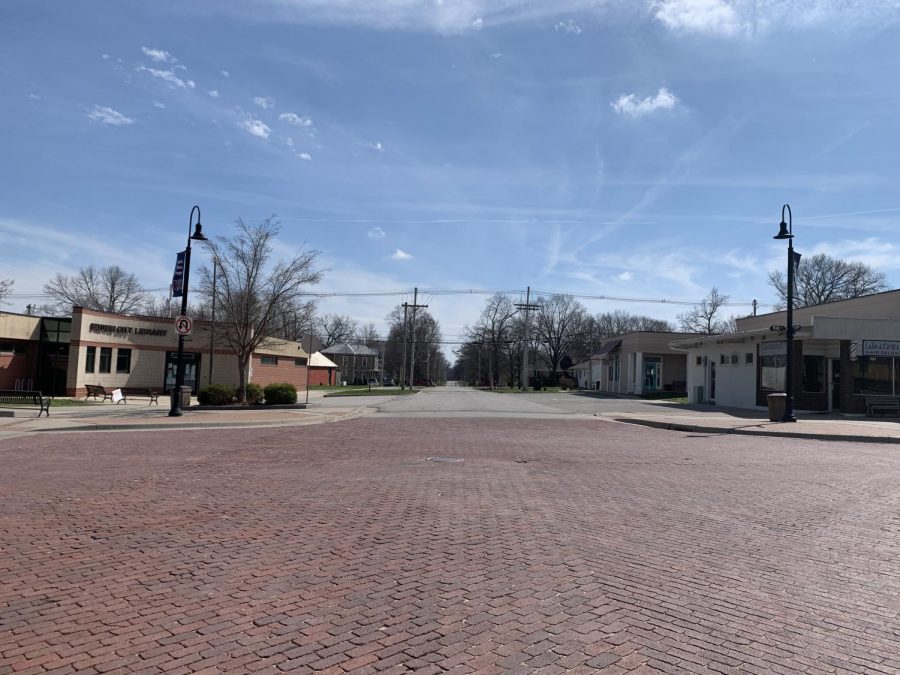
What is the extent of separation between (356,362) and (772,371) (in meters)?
107

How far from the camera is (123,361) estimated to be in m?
41.1

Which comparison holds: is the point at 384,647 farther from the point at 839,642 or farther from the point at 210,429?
the point at 210,429

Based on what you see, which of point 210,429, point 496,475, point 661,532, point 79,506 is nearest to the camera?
point 661,532

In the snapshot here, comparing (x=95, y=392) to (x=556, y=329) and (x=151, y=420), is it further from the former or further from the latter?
(x=556, y=329)

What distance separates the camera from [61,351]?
138ft

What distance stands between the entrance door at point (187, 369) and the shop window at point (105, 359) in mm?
3559

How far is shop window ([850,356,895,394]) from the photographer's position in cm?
2702

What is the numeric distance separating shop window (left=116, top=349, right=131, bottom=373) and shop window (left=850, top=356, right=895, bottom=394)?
39.4m

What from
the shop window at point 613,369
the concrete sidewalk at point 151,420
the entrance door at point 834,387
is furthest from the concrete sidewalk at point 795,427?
the shop window at point 613,369

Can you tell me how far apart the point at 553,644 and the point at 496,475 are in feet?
21.5

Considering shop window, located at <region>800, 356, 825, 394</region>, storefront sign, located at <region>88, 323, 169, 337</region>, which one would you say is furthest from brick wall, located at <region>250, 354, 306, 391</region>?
shop window, located at <region>800, 356, 825, 394</region>

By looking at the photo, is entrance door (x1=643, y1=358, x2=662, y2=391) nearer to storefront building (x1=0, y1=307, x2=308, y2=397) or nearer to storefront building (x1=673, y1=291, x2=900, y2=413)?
storefront building (x1=673, y1=291, x2=900, y2=413)

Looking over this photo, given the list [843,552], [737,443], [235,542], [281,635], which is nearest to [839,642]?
[843,552]

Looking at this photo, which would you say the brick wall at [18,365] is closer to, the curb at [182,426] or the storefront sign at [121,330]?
the storefront sign at [121,330]
